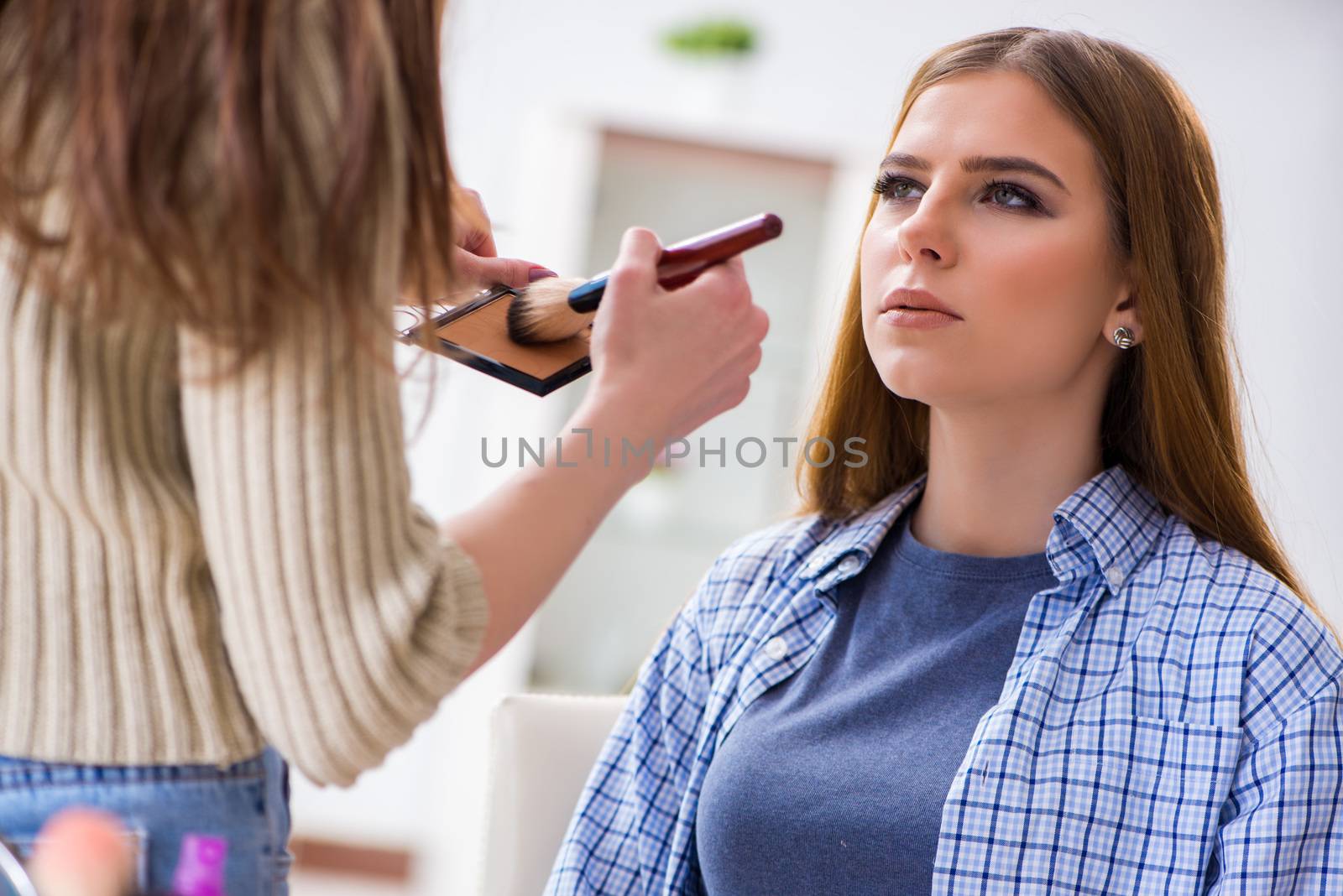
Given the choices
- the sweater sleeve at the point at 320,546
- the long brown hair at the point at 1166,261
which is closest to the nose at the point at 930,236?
the long brown hair at the point at 1166,261

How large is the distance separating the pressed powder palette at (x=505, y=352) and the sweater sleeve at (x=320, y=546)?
0.99 ft

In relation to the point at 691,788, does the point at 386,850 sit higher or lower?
lower

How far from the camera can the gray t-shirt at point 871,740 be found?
3.51 ft

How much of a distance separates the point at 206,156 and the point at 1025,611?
836 millimetres

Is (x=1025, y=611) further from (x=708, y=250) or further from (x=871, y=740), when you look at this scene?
(x=708, y=250)

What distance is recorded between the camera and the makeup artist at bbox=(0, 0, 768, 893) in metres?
0.57

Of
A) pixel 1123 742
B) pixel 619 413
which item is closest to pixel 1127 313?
pixel 1123 742

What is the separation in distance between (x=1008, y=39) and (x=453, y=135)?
6.21ft

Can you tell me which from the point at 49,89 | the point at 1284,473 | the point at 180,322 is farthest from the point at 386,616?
the point at 1284,473

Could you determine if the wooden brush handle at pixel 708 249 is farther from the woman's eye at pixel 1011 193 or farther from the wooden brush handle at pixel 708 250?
the woman's eye at pixel 1011 193

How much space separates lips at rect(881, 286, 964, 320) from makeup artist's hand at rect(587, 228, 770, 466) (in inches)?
14.9

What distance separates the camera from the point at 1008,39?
1227 mm

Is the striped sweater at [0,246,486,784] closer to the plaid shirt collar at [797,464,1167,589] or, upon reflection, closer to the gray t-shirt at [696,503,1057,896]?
the gray t-shirt at [696,503,1057,896]

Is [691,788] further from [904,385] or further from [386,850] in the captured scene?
[386,850]
